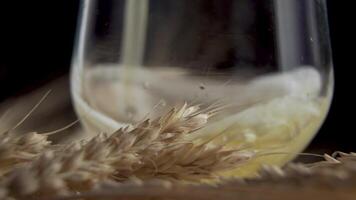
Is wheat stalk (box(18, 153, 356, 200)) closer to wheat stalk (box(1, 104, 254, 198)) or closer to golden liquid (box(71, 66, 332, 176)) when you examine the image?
wheat stalk (box(1, 104, 254, 198))

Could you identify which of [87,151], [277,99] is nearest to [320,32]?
[277,99]

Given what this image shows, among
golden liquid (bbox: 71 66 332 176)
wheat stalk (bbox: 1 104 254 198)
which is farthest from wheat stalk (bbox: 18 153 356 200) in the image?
golden liquid (bbox: 71 66 332 176)

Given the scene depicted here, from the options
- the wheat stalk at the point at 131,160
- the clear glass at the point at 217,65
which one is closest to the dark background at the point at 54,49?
the clear glass at the point at 217,65

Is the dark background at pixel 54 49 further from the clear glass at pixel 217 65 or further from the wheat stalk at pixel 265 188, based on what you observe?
the wheat stalk at pixel 265 188

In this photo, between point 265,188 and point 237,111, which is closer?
point 265,188

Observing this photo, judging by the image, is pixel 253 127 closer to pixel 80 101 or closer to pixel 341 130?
pixel 80 101

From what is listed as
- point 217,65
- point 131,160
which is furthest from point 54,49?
point 131,160

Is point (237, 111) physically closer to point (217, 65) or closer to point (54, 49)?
point (217, 65)
